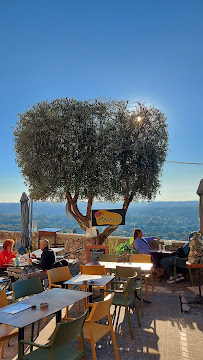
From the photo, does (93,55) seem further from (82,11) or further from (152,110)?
(152,110)

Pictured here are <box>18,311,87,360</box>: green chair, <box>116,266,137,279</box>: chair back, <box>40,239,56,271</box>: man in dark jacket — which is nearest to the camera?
<box>18,311,87,360</box>: green chair

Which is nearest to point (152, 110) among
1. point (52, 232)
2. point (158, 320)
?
point (52, 232)

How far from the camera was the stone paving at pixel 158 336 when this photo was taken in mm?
4398

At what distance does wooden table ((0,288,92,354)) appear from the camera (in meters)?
3.45

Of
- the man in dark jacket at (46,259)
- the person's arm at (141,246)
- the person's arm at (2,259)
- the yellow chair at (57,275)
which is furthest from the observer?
the person's arm at (141,246)

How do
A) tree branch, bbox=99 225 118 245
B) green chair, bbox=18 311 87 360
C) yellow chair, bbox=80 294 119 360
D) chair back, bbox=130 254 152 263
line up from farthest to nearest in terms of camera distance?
tree branch, bbox=99 225 118 245 < chair back, bbox=130 254 152 263 < yellow chair, bbox=80 294 119 360 < green chair, bbox=18 311 87 360

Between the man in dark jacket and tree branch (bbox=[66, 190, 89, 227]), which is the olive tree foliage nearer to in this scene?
tree branch (bbox=[66, 190, 89, 227])

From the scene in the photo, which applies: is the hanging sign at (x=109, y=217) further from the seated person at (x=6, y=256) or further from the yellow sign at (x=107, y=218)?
the seated person at (x=6, y=256)

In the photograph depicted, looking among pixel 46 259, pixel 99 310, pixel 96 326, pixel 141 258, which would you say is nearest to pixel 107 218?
pixel 141 258

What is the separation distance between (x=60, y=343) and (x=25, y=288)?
2.22 metres

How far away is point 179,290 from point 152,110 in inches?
278

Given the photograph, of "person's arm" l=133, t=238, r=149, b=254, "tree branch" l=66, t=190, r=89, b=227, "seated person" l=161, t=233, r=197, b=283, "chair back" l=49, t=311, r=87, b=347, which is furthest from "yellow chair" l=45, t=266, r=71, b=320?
"tree branch" l=66, t=190, r=89, b=227

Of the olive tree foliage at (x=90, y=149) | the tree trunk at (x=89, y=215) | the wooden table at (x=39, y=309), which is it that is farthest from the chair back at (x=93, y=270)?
the tree trunk at (x=89, y=215)

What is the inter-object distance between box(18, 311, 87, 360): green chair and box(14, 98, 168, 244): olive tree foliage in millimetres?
7737
